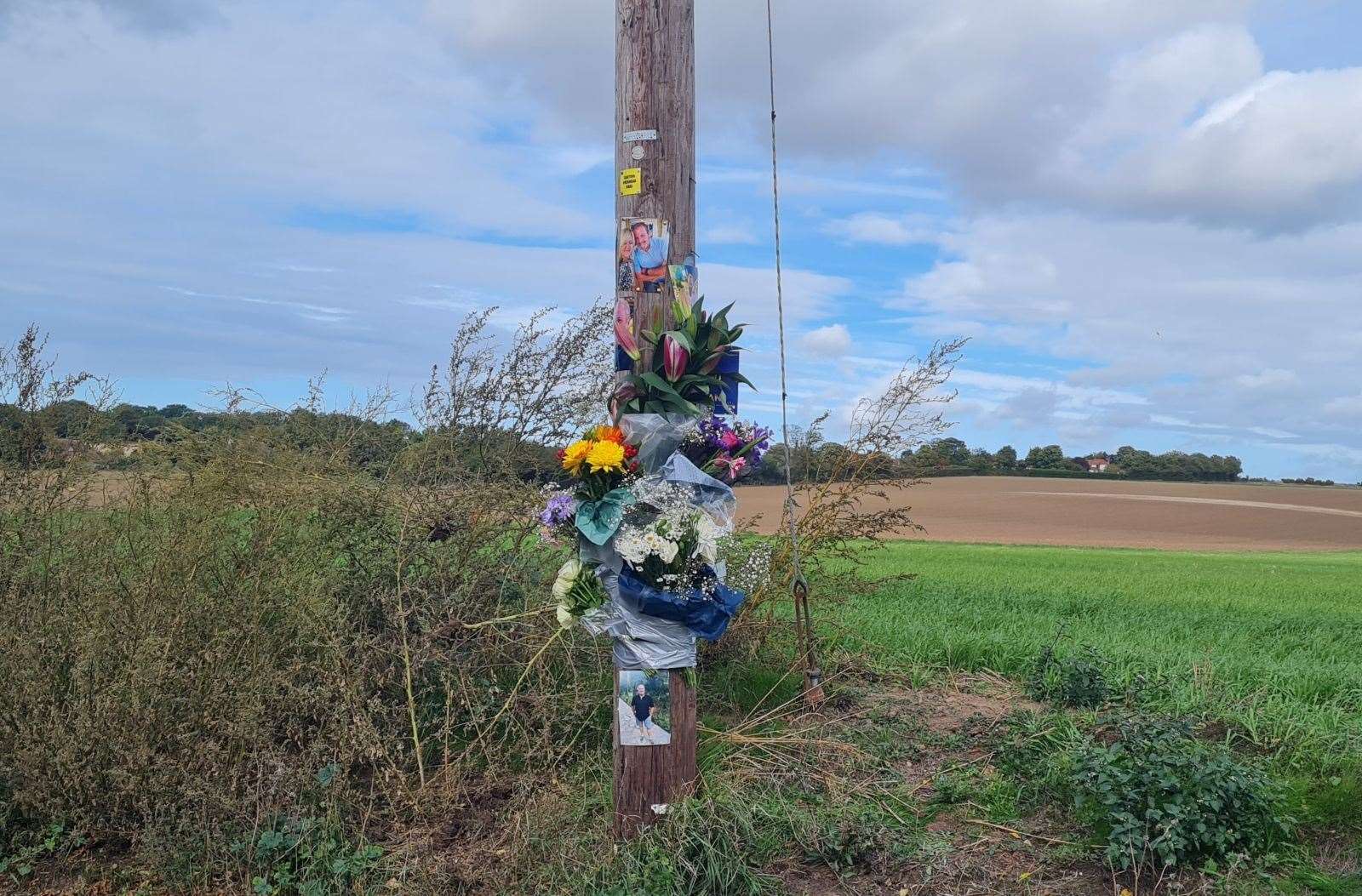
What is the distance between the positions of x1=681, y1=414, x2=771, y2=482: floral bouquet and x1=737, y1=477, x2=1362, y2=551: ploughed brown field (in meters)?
14.4

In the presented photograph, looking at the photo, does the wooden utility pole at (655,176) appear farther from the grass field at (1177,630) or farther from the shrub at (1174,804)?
the grass field at (1177,630)

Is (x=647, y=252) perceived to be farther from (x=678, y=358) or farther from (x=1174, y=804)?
(x=1174, y=804)

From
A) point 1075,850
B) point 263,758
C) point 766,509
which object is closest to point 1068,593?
point 766,509

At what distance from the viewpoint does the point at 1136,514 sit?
28734 mm

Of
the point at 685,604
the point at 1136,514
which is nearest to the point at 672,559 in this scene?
the point at 685,604

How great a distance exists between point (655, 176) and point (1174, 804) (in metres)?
3.44

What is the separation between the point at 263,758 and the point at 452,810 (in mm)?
910

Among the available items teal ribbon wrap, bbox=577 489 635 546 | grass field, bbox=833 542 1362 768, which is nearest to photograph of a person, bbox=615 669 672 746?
teal ribbon wrap, bbox=577 489 635 546

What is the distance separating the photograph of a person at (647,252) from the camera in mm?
Answer: 4430

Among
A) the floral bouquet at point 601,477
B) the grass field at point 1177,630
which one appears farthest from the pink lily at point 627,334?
the grass field at point 1177,630

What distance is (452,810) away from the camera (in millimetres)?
4797

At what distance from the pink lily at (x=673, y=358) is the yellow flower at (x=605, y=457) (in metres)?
0.40

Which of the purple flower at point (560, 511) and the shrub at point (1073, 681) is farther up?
the purple flower at point (560, 511)

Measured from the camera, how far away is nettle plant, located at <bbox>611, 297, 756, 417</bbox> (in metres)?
4.36
